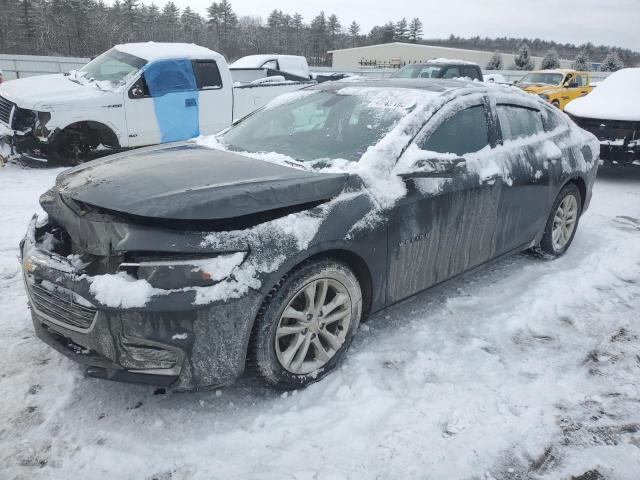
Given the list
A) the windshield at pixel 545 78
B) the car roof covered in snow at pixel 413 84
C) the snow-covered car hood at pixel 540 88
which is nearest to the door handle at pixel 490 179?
the car roof covered in snow at pixel 413 84

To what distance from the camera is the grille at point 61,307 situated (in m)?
2.28

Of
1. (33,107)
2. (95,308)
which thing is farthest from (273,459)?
(33,107)

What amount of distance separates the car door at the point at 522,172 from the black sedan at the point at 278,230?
2 cm

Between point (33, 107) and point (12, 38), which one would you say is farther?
point (12, 38)

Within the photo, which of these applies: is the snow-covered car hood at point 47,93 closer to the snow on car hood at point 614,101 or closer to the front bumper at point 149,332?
the front bumper at point 149,332

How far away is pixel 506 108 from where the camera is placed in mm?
3967

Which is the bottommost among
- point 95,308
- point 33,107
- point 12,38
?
point 95,308

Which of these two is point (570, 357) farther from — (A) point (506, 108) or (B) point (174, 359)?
(B) point (174, 359)

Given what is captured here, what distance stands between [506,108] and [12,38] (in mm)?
65165

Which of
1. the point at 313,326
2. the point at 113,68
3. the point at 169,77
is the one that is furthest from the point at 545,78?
the point at 313,326

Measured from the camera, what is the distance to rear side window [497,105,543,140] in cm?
389

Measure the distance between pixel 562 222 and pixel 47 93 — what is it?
Result: 23.2 feet

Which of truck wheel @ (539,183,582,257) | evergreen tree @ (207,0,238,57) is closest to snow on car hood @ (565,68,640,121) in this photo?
truck wheel @ (539,183,582,257)

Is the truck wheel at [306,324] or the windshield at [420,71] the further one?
the windshield at [420,71]
